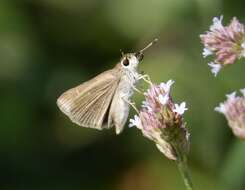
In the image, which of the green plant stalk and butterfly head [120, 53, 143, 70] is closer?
the green plant stalk

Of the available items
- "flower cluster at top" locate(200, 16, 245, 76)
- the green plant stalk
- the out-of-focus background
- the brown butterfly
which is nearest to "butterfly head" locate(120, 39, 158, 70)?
the brown butterfly

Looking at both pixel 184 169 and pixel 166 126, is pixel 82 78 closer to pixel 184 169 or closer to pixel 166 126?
pixel 166 126

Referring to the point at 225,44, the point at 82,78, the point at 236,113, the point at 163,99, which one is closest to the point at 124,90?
the point at 163,99

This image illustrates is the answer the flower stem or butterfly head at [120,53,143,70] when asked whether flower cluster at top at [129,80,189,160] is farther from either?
butterfly head at [120,53,143,70]

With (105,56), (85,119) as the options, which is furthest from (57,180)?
(85,119)

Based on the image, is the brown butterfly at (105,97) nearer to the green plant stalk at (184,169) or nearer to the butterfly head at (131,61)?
the butterfly head at (131,61)

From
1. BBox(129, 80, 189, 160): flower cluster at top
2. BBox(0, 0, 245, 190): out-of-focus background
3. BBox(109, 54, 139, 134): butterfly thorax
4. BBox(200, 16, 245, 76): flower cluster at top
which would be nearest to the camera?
BBox(200, 16, 245, 76): flower cluster at top

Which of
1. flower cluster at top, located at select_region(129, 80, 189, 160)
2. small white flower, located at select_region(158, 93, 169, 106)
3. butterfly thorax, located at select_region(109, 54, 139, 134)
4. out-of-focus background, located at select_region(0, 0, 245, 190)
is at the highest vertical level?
out-of-focus background, located at select_region(0, 0, 245, 190)
